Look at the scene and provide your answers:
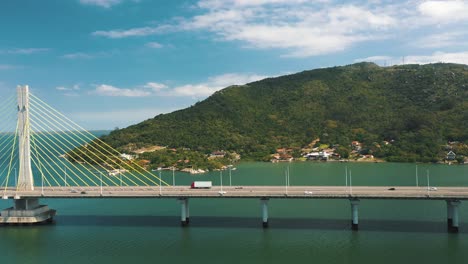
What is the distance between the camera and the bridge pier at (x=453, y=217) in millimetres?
33156

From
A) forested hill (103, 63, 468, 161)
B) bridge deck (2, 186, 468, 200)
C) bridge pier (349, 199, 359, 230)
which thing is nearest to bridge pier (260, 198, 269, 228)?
bridge deck (2, 186, 468, 200)

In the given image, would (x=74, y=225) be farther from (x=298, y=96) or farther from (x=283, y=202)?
(x=298, y=96)

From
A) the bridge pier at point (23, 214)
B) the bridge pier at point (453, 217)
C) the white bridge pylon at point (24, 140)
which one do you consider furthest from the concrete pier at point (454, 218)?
the white bridge pylon at point (24, 140)

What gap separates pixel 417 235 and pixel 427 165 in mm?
49974

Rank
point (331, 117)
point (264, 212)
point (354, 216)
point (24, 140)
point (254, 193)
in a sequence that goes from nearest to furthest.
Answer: point (354, 216)
point (264, 212)
point (254, 193)
point (24, 140)
point (331, 117)

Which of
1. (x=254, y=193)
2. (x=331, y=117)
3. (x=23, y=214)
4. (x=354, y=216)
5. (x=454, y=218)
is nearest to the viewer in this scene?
(x=454, y=218)

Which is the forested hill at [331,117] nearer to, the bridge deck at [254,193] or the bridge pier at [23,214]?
the bridge deck at [254,193]

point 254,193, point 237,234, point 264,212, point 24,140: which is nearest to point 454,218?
point 264,212

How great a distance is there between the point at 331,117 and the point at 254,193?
82334mm

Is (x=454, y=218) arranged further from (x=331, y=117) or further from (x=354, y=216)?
(x=331, y=117)

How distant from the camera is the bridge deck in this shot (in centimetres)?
3428

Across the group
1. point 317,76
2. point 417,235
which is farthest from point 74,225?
point 317,76

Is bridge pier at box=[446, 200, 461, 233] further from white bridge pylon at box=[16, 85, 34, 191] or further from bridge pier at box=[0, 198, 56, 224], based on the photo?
white bridge pylon at box=[16, 85, 34, 191]

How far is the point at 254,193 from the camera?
120 feet
